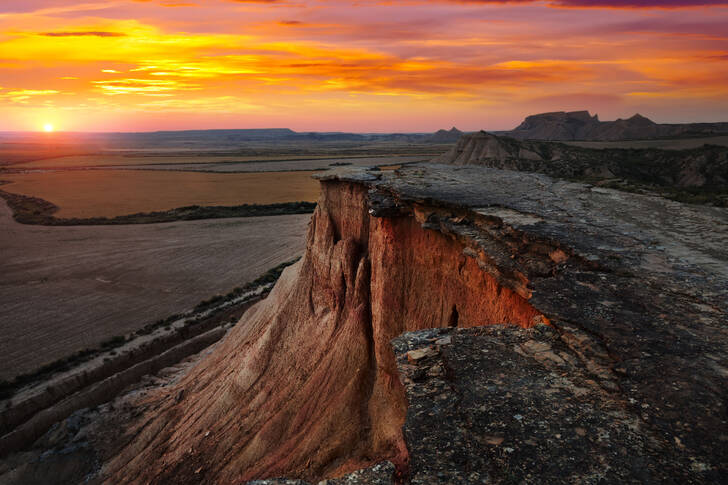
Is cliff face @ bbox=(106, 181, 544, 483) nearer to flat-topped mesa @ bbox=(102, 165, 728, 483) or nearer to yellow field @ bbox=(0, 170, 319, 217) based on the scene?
flat-topped mesa @ bbox=(102, 165, 728, 483)

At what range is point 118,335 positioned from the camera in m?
21.7

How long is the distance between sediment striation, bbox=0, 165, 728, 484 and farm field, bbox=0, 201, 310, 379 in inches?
345

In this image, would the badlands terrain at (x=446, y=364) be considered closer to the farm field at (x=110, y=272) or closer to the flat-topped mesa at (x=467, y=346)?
the flat-topped mesa at (x=467, y=346)

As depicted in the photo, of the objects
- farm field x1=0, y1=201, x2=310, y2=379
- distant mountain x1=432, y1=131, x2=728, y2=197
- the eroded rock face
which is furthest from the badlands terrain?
distant mountain x1=432, y1=131, x2=728, y2=197

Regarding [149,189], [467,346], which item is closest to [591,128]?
[149,189]

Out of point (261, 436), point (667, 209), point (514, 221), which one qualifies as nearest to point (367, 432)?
point (261, 436)

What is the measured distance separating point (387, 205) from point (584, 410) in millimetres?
7079

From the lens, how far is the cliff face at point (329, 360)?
9.12m

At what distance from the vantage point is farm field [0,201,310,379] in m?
21.6

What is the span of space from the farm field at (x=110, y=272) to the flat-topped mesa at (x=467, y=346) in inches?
369

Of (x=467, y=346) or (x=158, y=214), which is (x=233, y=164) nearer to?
(x=158, y=214)

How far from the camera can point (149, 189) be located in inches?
3029

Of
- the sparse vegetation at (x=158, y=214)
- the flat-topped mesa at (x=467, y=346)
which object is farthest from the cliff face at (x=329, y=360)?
the sparse vegetation at (x=158, y=214)

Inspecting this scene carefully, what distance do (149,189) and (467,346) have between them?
82.4m
